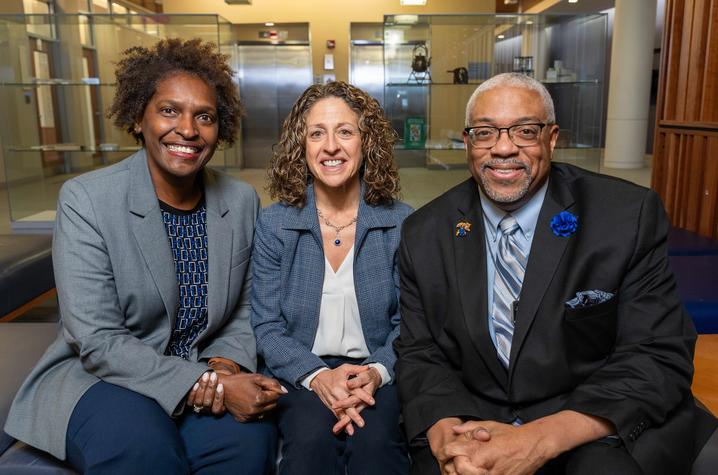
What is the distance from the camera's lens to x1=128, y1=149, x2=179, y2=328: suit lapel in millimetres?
2156

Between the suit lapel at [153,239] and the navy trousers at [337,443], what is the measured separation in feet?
1.93

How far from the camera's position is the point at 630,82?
12414 millimetres

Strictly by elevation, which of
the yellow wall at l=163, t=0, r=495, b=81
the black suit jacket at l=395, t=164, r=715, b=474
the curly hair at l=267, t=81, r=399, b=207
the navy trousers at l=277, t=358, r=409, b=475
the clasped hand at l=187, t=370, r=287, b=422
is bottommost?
the navy trousers at l=277, t=358, r=409, b=475

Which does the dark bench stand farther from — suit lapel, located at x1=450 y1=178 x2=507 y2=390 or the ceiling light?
the ceiling light

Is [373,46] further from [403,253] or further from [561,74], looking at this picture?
[403,253]

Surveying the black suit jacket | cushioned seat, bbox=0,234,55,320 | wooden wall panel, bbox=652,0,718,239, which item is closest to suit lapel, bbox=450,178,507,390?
the black suit jacket

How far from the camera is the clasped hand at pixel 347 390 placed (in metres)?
2.05

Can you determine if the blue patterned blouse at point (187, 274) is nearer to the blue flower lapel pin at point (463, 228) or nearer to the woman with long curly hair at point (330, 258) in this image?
the woman with long curly hair at point (330, 258)

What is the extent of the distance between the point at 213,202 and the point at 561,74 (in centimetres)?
434

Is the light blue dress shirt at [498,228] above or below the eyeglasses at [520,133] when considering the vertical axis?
below

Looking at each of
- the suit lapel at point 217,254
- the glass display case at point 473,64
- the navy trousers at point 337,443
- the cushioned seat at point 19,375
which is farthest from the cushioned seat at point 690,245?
the cushioned seat at point 19,375

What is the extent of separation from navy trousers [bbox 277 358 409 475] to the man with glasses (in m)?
0.10

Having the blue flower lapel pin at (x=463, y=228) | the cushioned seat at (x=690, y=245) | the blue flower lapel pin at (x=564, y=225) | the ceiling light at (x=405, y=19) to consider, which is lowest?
the cushioned seat at (x=690, y=245)

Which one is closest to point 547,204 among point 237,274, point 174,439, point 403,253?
point 403,253
